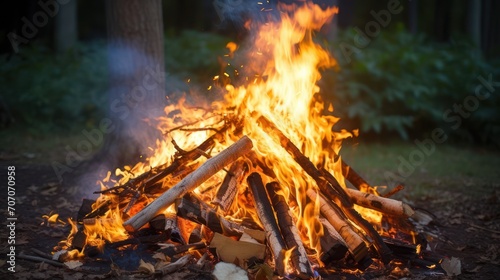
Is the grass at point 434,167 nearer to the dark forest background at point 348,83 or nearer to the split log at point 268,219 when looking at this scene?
the dark forest background at point 348,83

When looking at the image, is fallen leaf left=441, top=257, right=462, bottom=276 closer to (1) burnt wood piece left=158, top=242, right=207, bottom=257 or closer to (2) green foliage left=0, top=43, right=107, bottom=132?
(1) burnt wood piece left=158, top=242, right=207, bottom=257

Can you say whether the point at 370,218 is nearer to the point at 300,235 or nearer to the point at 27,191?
the point at 300,235

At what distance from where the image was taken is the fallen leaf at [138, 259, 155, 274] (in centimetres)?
394

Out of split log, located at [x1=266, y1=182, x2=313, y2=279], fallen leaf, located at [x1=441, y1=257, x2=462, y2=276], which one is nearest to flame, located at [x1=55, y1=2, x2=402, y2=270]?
split log, located at [x1=266, y1=182, x2=313, y2=279]

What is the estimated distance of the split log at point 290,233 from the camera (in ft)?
13.1

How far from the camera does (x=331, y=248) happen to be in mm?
4203

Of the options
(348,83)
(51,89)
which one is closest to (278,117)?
(348,83)

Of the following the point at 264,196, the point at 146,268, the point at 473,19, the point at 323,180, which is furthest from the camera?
the point at 473,19

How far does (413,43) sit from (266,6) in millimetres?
7706

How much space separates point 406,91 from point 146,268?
8163 millimetres

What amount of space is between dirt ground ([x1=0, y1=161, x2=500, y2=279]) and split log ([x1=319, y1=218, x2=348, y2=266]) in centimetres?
24

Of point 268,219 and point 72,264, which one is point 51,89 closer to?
point 72,264

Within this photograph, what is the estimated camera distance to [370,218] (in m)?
5.28

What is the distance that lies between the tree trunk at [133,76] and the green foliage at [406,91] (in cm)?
459
